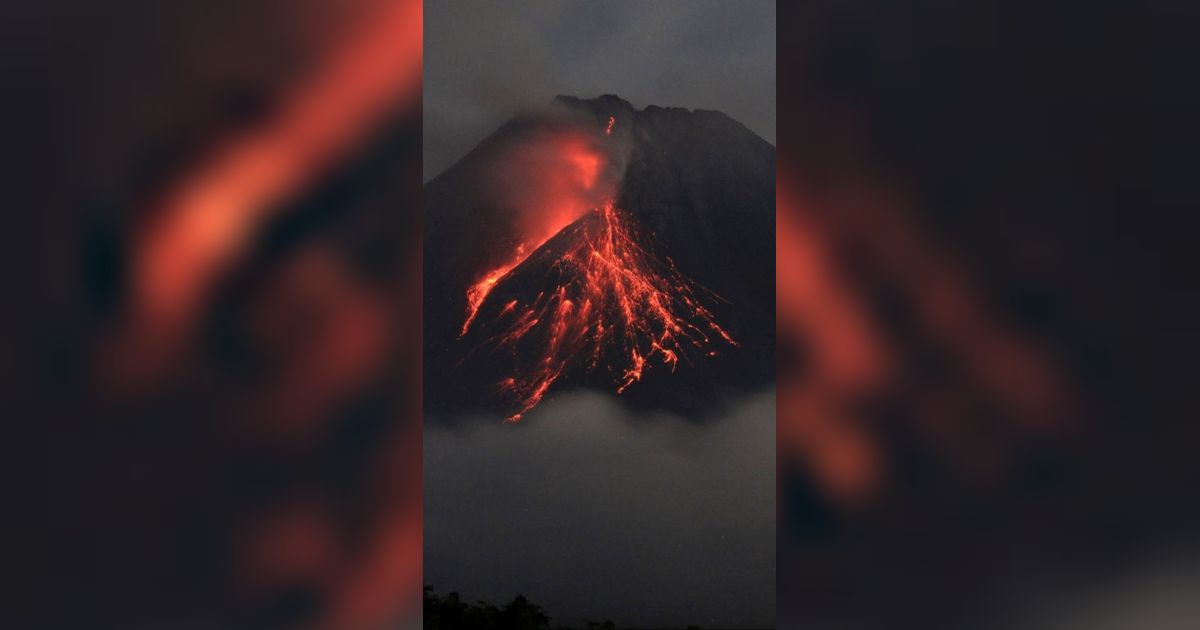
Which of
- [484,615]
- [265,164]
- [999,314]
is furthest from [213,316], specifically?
[484,615]

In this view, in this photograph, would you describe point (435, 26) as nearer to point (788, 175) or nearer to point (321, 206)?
point (321, 206)

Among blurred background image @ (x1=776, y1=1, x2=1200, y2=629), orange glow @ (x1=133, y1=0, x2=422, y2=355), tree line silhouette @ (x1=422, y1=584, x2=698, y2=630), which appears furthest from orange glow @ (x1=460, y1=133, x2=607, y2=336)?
blurred background image @ (x1=776, y1=1, x2=1200, y2=629)

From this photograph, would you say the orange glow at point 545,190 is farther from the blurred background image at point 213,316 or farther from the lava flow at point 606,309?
the blurred background image at point 213,316

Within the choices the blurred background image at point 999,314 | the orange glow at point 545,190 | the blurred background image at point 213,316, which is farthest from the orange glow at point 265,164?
the orange glow at point 545,190

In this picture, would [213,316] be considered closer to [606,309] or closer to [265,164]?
[265,164]

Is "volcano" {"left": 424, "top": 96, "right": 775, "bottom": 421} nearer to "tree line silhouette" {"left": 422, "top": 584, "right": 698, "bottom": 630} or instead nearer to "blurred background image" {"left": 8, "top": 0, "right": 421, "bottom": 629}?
"tree line silhouette" {"left": 422, "top": 584, "right": 698, "bottom": 630}
